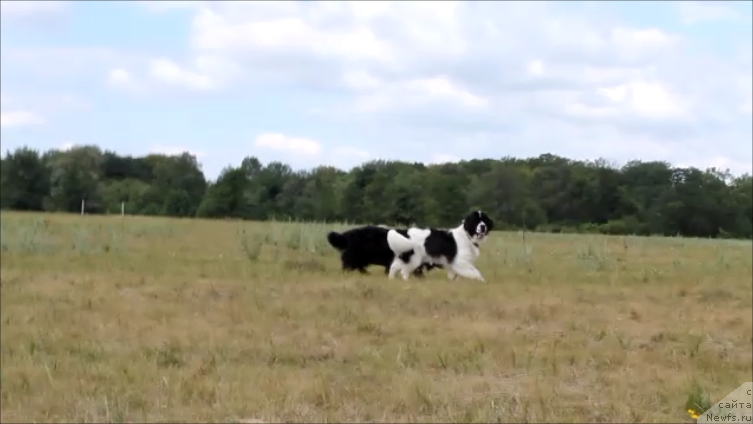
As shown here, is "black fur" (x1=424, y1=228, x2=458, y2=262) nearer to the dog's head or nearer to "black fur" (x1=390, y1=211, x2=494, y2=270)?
"black fur" (x1=390, y1=211, x2=494, y2=270)

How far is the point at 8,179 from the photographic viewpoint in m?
45.6

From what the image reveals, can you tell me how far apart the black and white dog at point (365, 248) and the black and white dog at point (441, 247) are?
0.19 meters

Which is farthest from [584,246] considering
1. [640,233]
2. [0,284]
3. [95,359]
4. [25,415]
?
[25,415]

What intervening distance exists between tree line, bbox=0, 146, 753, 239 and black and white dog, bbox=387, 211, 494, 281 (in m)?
2.85

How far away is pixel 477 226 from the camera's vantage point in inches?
481

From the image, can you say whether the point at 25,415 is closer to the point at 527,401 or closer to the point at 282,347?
the point at 282,347

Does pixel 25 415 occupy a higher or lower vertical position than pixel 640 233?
lower

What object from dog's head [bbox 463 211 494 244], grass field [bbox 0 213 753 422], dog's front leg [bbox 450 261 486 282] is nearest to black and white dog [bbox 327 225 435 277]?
grass field [bbox 0 213 753 422]

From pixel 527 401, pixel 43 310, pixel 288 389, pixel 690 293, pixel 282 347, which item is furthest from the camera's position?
pixel 690 293

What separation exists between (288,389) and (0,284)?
6061 millimetres

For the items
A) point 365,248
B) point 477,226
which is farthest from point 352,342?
point 365,248

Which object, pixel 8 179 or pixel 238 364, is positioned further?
pixel 8 179

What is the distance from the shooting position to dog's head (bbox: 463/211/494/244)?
40.1 ft

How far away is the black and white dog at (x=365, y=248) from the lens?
41.2ft
